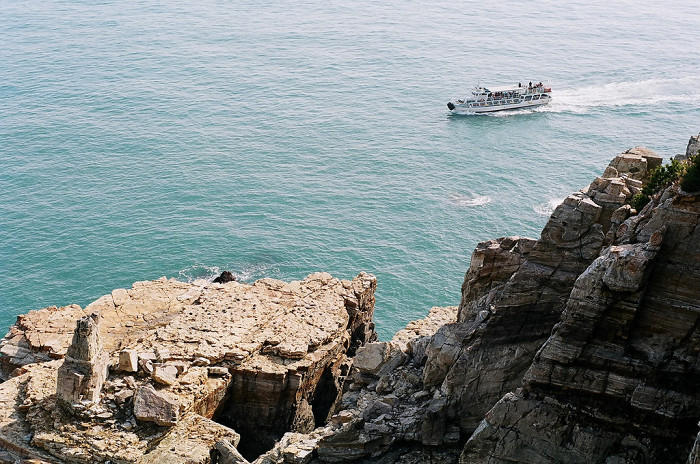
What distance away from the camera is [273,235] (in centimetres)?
10812

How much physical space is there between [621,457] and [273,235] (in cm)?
7463

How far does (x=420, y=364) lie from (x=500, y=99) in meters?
110

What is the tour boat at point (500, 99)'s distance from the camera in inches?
6142

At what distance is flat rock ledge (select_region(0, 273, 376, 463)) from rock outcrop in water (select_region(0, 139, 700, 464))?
0.15 meters

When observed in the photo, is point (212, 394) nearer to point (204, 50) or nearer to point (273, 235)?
point (273, 235)

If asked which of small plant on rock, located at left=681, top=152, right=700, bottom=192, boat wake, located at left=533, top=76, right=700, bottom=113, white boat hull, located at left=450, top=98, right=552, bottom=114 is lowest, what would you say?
white boat hull, located at left=450, top=98, right=552, bottom=114

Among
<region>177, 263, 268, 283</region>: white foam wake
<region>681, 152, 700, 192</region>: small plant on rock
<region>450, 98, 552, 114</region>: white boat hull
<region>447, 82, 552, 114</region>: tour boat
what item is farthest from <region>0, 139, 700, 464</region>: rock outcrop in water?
<region>447, 82, 552, 114</region>: tour boat

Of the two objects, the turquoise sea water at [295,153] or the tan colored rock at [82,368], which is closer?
the tan colored rock at [82,368]

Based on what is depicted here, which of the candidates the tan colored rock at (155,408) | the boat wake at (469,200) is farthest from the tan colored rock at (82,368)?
the boat wake at (469,200)

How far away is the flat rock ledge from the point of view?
52.6 metres

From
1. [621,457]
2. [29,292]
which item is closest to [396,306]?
[29,292]

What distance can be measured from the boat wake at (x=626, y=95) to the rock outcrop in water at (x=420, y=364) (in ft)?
328

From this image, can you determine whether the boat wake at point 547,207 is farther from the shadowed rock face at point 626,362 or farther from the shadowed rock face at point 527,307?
the shadowed rock face at point 626,362

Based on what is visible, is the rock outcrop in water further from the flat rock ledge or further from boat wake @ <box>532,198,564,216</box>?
boat wake @ <box>532,198,564,216</box>
